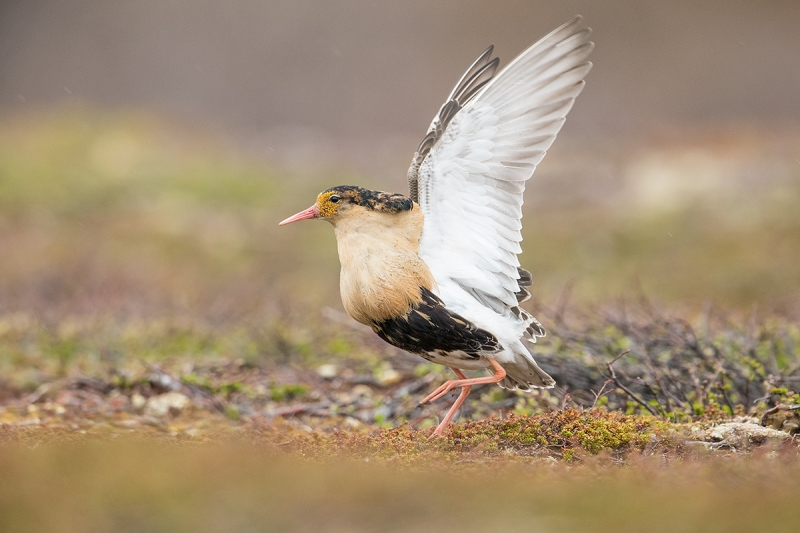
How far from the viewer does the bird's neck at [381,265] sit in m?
4.29

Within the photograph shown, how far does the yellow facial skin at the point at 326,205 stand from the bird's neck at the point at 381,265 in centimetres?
7

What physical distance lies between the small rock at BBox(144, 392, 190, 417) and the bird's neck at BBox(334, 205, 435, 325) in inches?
79.9

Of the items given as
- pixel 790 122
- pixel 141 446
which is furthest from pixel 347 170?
pixel 141 446

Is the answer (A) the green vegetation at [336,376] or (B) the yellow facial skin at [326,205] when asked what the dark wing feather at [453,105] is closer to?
(B) the yellow facial skin at [326,205]

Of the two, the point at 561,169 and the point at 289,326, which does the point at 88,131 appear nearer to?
the point at 561,169

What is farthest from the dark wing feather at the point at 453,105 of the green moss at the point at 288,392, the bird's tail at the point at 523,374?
the green moss at the point at 288,392

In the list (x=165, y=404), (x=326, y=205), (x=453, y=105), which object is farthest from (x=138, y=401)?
(x=453, y=105)

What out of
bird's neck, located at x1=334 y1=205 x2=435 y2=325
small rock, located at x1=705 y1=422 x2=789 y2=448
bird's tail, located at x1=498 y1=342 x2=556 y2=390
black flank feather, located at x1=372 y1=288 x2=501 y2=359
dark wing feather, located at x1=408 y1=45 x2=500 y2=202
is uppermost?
dark wing feather, located at x1=408 y1=45 x2=500 y2=202

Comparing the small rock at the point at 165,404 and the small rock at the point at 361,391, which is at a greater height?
the small rock at the point at 165,404

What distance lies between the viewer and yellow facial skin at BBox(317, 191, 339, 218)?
457 cm

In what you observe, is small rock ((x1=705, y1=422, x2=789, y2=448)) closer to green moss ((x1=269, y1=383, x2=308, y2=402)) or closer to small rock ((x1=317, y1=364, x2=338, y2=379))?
green moss ((x1=269, y1=383, x2=308, y2=402))

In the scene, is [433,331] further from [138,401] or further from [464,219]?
[138,401]

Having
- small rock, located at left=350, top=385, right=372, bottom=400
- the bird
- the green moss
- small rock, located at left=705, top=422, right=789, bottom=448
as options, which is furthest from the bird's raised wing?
the green moss

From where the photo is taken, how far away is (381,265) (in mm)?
4348
